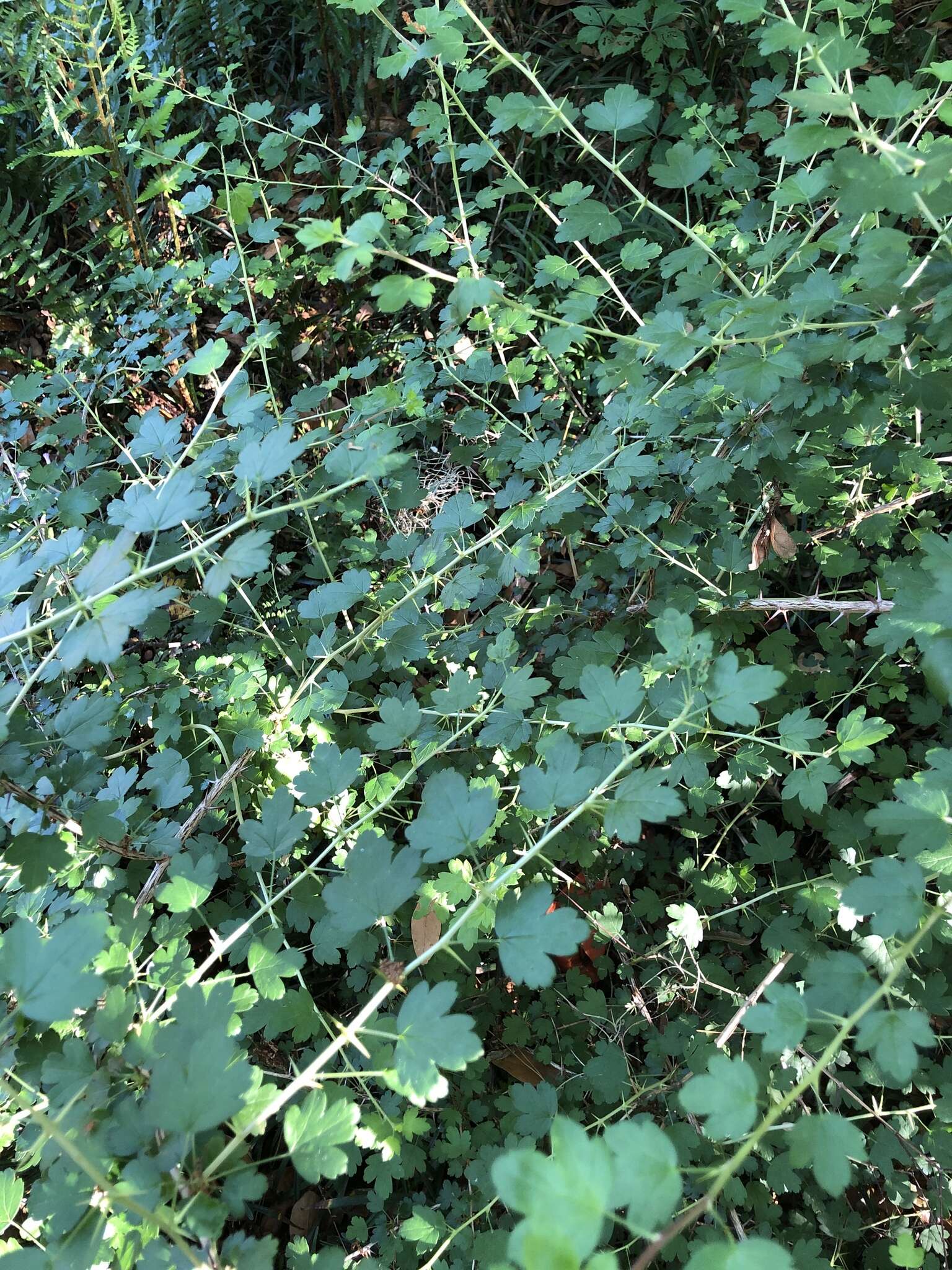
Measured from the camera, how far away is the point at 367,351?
103 inches

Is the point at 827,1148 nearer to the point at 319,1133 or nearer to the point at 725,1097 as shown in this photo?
the point at 725,1097

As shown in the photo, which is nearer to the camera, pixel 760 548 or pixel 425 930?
pixel 425 930

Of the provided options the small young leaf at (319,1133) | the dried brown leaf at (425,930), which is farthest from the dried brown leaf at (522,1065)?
the small young leaf at (319,1133)

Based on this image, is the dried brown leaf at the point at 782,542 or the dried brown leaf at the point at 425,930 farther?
the dried brown leaf at the point at 782,542

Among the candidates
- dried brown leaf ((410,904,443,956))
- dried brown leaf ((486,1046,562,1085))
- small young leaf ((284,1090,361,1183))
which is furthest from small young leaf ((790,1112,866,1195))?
dried brown leaf ((486,1046,562,1085))

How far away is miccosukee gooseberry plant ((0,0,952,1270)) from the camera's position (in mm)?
832

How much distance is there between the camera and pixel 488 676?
4.90 feet

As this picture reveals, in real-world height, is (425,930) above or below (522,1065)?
above

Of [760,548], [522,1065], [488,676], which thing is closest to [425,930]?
[488,676]

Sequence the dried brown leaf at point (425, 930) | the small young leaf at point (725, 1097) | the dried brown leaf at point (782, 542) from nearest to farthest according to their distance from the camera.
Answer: the small young leaf at point (725, 1097) < the dried brown leaf at point (425, 930) < the dried brown leaf at point (782, 542)

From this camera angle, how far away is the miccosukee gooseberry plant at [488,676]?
2.73 feet

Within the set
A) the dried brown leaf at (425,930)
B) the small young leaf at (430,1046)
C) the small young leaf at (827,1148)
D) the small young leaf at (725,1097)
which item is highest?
the small young leaf at (430,1046)

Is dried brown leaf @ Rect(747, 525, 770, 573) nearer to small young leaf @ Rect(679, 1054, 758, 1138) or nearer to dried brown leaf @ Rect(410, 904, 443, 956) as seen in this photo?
dried brown leaf @ Rect(410, 904, 443, 956)

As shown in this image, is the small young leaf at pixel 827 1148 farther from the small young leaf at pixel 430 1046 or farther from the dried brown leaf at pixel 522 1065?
the dried brown leaf at pixel 522 1065
